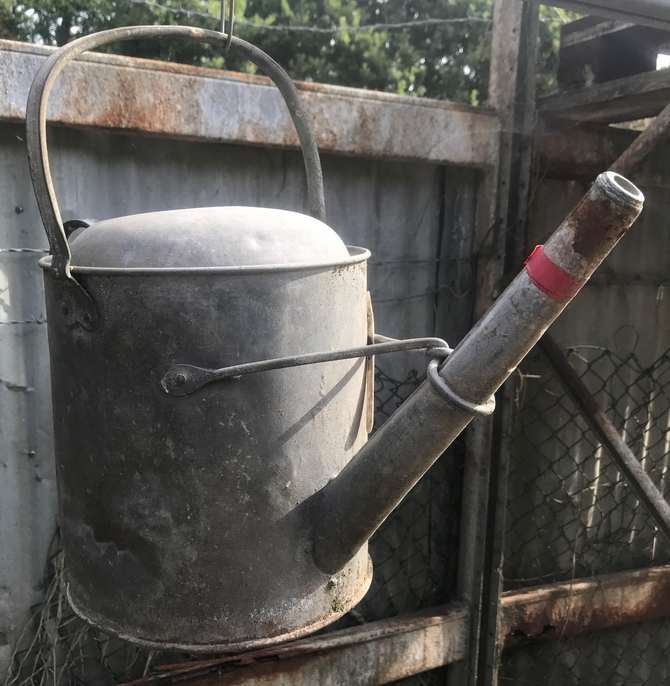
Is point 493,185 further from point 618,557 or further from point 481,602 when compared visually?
point 618,557

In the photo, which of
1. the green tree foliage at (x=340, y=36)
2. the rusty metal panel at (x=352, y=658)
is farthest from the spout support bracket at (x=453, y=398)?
the green tree foliage at (x=340, y=36)

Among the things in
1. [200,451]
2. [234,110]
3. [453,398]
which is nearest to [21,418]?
[200,451]

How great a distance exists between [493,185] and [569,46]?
54 cm

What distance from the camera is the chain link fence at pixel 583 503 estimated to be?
2.17m

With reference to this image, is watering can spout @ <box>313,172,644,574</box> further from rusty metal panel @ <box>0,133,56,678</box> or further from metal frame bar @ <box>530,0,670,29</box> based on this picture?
rusty metal panel @ <box>0,133,56,678</box>

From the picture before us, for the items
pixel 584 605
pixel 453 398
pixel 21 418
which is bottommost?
pixel 584 605

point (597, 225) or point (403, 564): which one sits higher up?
point (597, 225)

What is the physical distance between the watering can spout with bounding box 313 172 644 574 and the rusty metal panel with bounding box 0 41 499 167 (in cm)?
94

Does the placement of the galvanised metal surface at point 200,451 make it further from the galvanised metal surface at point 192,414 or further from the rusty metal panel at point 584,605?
the rusty metal panel at point 584,605

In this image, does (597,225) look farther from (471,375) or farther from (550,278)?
(471,375)

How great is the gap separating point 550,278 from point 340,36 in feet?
14.9

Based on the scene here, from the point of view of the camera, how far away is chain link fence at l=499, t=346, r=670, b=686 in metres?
2.17

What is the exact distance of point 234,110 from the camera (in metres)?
1.59

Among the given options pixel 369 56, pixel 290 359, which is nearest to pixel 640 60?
pixel 290 359
